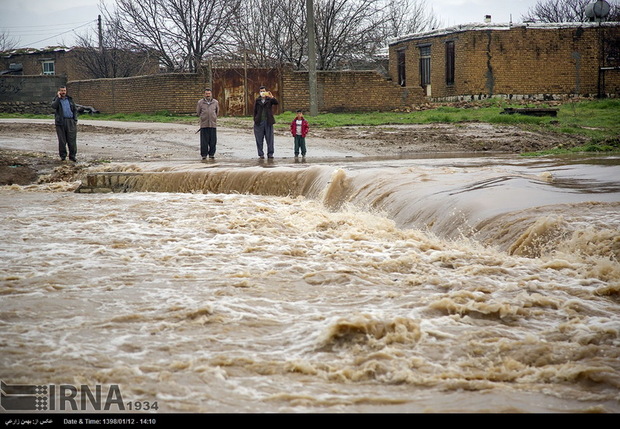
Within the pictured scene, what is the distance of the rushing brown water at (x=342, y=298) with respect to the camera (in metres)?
3.92

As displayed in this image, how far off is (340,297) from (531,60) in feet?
87.7

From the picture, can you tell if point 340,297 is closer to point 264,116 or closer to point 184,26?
point 264,116

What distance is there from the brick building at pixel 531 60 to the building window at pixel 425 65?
1582 millimetres

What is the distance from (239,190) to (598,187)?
19.6 ft

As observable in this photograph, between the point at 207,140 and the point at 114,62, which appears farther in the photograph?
the point at 114,62

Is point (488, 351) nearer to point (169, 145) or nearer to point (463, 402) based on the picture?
point (463, 402)

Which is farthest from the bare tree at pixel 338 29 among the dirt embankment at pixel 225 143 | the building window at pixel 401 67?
the dirt embankment at pixel 225 143

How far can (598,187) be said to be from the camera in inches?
340

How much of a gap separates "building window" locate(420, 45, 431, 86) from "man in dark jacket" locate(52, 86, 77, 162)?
65.7ft

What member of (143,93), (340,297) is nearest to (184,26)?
(143,93)

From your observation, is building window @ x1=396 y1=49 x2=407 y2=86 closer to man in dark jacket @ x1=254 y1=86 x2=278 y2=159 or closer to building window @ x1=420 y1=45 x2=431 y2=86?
building window @ x1=420 y1=45 x2=431 y2=86

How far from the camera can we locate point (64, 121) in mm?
15891

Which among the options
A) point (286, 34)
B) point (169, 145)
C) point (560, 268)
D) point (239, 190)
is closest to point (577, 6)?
point (286, 34)

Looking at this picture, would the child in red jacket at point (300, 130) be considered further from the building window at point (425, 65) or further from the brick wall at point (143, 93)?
the building window at point (425, 65)
